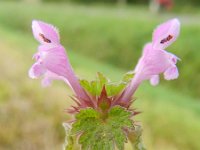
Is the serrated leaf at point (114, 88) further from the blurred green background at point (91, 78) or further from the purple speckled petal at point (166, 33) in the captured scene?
the blurred green background at point (91, 78)

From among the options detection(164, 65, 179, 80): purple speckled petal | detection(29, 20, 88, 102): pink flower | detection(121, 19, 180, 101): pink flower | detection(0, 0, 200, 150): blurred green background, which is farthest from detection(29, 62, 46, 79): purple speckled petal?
detection(0, 0, 200, 150): blurred green background

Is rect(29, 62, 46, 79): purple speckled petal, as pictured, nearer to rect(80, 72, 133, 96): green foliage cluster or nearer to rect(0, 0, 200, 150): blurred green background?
rect(80, 72, 133, 96): green foliage cluster

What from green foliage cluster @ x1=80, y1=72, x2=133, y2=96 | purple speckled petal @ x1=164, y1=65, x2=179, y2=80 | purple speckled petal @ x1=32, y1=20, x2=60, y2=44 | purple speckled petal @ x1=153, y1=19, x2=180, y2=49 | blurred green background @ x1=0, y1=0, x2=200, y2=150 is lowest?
blurred green background @ x1=0, y1=0, x2=200, y2=150

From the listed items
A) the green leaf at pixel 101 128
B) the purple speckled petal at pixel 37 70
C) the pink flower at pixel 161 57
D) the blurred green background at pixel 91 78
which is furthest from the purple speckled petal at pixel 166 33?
the blurred green background at pixel 91 78

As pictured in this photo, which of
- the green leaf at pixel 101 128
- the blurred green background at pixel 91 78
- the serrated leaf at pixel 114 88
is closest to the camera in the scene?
the green leaf at pixel 101 128

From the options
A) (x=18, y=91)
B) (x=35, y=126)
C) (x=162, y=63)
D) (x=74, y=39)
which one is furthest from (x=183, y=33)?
(x=162, y=63)

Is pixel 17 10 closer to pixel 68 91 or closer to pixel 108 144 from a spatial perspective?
pixel 68 91
